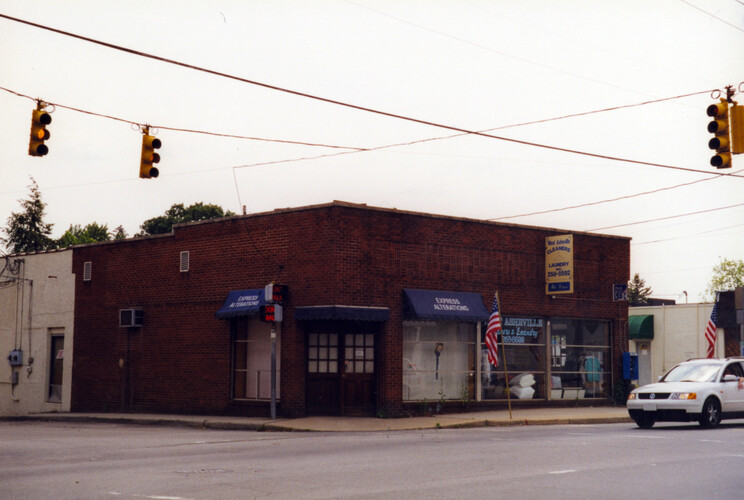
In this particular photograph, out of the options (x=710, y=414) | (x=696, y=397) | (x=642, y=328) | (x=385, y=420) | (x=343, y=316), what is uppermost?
(x=642, y=328)

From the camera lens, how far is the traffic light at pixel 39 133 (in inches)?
664

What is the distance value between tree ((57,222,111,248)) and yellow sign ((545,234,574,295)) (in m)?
50.7

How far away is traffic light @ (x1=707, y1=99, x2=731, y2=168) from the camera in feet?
55.2

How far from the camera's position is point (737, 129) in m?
16.5

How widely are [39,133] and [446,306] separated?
1310cm

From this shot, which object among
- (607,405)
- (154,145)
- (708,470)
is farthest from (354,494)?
(607,405)

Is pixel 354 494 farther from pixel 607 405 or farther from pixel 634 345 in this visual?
pixel 634 345

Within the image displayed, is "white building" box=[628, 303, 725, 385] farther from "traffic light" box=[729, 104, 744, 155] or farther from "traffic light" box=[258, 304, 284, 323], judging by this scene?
"traffic light" box=[729, 104, 744, 155]

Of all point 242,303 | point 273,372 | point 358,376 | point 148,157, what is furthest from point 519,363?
point 148,157

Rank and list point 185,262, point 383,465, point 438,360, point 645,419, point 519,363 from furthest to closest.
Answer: point 519,363 → point 185,262 → point 438,360 → point 645,419 → point 383,465

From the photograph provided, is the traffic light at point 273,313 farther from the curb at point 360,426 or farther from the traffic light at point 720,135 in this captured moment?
the traffic light at point 720,135

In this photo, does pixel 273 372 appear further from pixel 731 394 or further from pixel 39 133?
pixel 731 394

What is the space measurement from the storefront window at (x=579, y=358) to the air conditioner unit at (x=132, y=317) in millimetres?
13570

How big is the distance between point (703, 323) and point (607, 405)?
17.2m
